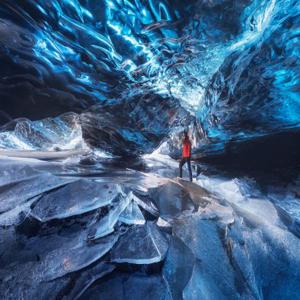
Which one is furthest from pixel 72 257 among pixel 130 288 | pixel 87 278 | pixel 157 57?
pixel 157 57

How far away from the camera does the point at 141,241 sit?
2.67 m

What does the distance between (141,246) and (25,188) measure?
77.0 inches

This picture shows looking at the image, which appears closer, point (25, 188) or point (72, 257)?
point (72, 257)

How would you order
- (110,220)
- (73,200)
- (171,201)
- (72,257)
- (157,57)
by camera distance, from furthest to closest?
(171,201), (157,57), (73,200), (110,220), (72,257)

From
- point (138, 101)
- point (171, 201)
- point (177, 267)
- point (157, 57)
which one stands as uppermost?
point (157, 57)

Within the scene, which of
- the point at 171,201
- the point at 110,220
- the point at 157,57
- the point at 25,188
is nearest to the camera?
the point at 110,220

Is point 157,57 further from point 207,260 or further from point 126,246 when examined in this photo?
point 207,260

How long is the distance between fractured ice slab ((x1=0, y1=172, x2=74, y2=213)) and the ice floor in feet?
0.04

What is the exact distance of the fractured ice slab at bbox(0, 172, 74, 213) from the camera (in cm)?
275

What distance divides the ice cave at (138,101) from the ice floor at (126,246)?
0.01 meters

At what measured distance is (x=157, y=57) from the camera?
151 inches

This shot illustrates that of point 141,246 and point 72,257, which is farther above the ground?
point 72,257

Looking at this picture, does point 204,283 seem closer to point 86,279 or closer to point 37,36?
point 86,279

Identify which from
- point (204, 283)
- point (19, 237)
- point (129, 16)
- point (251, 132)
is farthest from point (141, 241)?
point (251, 132)
